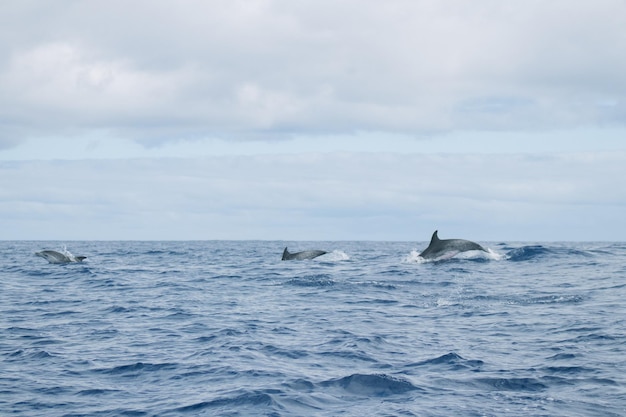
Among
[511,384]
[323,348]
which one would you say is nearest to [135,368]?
[323,348]

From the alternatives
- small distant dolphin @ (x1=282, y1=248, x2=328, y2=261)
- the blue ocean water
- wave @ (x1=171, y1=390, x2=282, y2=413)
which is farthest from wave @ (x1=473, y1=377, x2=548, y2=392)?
small distant dolphin @ (x1=282, y1=248, x2=328, y2=261)

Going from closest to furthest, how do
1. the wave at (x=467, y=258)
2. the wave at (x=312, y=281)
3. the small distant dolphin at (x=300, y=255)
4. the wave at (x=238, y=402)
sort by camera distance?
1. the wave at (x=238, y=402)
2. the wave at (x=312, y=281)
3. the wave at (x=467, y=258)
4. the small distant dolphin at (x=300, y=255)

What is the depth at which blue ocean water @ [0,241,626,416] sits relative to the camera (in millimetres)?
12195

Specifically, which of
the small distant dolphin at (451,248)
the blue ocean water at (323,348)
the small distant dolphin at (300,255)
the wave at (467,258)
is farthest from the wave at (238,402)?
the small distant dolphin at (300,255)

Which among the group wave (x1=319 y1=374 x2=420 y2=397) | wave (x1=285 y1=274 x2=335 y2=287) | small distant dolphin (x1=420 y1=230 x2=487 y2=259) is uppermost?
small distant dolphin (x1=420 y1=230 x2=487 y2=259)

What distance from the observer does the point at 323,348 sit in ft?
54.6

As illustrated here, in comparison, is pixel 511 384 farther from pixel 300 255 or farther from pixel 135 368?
pixel 300 255

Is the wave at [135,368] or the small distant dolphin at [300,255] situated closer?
the wave at [135,368]

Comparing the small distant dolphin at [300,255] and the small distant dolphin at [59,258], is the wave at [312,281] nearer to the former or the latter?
the small distant dolphin at [300,255]

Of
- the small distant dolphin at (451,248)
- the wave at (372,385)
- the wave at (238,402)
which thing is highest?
the small distant dolphin at (451,248)

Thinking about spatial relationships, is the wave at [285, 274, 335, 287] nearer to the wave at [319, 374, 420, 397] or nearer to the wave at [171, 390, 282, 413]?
the wave at [319, 374, 420, 397]

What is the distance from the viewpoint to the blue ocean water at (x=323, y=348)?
1220 centimetres

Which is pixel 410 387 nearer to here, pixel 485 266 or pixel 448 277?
pixel 448 277

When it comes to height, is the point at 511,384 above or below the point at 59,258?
below
